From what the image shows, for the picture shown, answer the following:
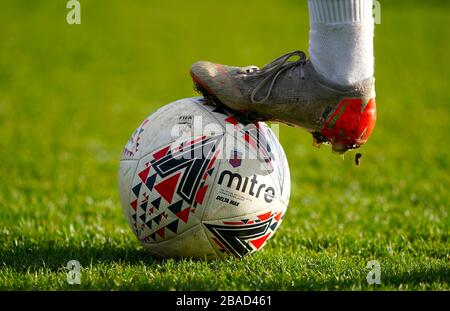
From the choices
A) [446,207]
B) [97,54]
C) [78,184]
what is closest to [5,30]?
[97,54]

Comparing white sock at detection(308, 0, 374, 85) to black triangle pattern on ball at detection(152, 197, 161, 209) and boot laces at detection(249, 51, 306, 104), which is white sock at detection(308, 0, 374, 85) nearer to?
boot laces at detection(249, 51, 306, 104)

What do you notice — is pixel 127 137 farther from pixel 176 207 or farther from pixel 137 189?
pixel 176 207

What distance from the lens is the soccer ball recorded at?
13.7 ft

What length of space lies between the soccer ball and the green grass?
0.18m

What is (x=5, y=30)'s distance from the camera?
55.8 feet

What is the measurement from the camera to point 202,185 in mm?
4164

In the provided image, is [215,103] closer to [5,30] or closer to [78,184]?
[78,184]

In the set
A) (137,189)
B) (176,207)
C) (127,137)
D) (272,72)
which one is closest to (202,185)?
(176,207)

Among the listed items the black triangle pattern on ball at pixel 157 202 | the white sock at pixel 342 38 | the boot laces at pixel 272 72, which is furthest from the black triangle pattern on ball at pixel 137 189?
the white sock at pixel 342 38

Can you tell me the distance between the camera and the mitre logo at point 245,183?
4.18 m

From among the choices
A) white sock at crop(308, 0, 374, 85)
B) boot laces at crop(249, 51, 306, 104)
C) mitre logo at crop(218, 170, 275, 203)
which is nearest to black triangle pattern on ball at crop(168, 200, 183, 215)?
mitre logo at crop(218, 170, 275, 203)

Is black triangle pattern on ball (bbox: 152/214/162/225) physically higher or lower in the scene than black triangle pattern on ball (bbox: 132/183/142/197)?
lower

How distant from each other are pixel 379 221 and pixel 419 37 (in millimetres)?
14640

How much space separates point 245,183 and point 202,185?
277 mm
